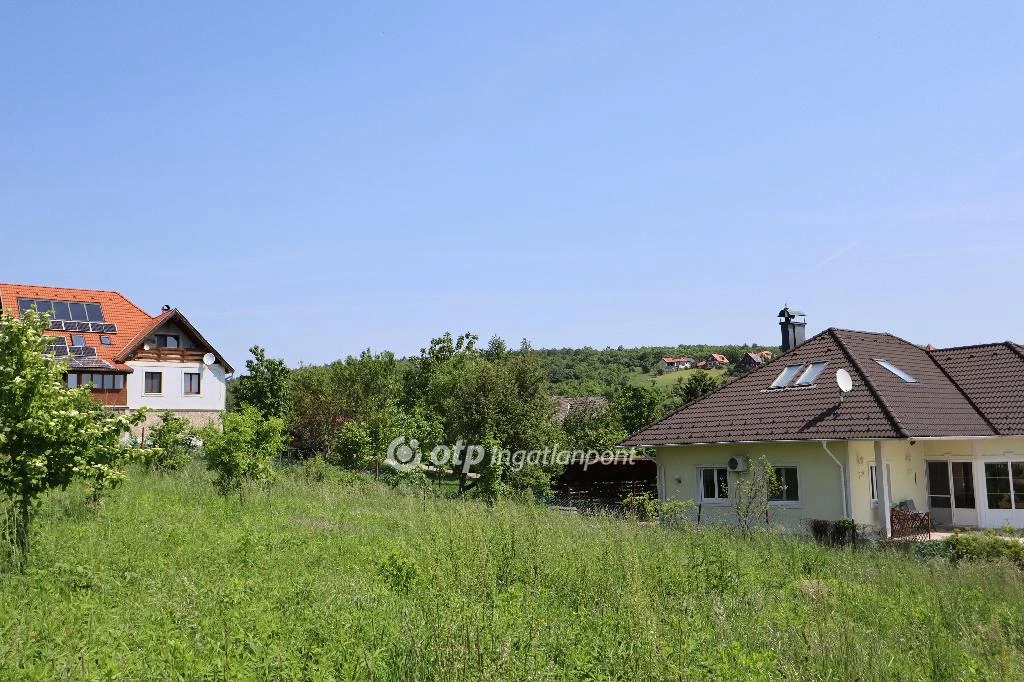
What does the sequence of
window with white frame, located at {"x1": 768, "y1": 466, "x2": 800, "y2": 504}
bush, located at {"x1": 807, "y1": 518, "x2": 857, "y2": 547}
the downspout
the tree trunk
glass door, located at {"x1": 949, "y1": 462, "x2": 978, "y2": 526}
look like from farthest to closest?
glass door, located at {"x1": 949, "y1": 462, "x2": 978, "y2": 526}, window with white frame, located at {"x1": 768, "y1": 466, "x2": 800, "y2": 504}, the downspout, bush, located at {"x1": 807, "y1": 518, "x2": 857, "y2": 547}, the tree trunk

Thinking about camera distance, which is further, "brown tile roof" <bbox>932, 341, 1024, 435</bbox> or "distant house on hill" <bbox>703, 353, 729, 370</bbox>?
"distant house on hill" <bbox>703, 353, 729, 370</bbox>

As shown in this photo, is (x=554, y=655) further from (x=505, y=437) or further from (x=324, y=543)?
(x=505, y=437)

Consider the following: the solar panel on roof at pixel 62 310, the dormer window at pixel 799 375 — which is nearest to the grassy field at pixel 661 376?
the solar panel on roof at pixel 62 310

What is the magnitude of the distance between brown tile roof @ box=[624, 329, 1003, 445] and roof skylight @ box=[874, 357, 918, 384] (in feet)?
0.53

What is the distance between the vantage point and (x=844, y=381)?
20422 millimetres

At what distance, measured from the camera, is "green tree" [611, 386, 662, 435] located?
37.8 meters

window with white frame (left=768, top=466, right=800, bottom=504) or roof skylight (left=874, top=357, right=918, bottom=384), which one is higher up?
roof skylight (left=874, top=357, right=918, bottom=384)

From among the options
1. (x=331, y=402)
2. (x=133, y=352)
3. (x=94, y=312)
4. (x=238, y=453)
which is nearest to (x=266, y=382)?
(x=331, y=402)

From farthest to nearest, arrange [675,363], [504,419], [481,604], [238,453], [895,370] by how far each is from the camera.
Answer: [675,363]
[504,419]
[895,370]
[238,453]
[481,604]

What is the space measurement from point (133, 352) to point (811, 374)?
3528 cm

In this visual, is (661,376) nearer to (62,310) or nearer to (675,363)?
(675,363)

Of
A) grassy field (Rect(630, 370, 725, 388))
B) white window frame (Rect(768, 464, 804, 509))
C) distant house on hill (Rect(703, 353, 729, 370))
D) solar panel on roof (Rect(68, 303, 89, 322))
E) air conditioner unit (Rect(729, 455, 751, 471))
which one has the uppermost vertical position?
solar panel on roof (Rect(68, 303, 89, 322))

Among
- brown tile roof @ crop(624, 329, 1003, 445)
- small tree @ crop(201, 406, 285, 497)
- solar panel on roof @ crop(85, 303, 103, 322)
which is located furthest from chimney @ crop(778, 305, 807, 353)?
solar panel on roof @ crop(85, 303, 103, 322)

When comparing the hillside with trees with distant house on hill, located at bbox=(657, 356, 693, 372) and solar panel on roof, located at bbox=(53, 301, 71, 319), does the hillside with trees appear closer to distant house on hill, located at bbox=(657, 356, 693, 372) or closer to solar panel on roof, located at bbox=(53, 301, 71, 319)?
distant house on hill, located at bbox=(657, 356, 693, 372)
